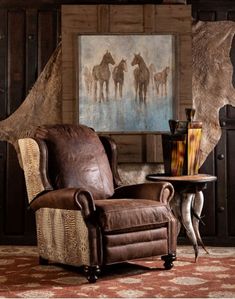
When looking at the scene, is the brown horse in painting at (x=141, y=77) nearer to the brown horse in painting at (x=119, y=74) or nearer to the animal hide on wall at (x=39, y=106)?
the brown horse in painting at (x=119, y=74)

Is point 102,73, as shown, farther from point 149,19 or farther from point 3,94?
point 3,94

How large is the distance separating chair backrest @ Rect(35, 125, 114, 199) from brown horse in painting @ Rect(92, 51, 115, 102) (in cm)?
72

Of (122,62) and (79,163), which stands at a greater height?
(122,62)

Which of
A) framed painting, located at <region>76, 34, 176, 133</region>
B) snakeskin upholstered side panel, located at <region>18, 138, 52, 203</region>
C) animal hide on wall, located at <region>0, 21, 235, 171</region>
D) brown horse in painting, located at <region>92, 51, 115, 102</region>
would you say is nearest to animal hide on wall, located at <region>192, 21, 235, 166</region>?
animal hide on wall, located at <region>0, 21, 235, 171</region>

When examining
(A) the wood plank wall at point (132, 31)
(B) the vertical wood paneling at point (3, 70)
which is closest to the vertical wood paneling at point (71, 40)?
(A) the wood plank wall at point (132, 31)

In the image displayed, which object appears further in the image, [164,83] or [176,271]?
[164,83]

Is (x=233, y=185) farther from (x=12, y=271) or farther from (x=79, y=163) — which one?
(x=12, y=271)

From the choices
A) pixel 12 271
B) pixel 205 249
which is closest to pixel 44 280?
pixel 12 271

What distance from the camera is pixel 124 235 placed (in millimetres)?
3494

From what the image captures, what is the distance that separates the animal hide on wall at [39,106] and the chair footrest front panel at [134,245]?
1746 mm

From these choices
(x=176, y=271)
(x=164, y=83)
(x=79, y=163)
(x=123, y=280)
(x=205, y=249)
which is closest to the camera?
(x=123, y=280)

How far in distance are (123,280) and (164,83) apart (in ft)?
6.74

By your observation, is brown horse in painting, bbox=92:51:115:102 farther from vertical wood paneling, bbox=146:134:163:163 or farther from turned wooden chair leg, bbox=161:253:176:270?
turned wooden chair leg, bbox=161:253:176:270

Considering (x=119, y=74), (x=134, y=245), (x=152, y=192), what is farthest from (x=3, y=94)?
(x=134, y=245)
